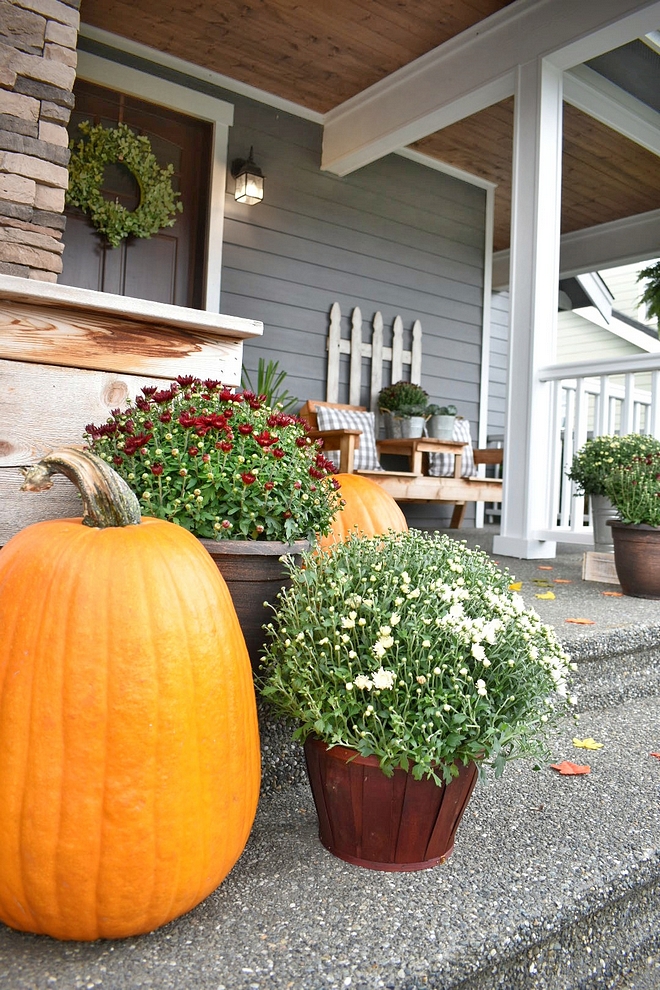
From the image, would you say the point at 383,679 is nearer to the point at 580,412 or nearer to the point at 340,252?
the point at 580,412

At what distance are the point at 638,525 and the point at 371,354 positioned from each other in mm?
2895

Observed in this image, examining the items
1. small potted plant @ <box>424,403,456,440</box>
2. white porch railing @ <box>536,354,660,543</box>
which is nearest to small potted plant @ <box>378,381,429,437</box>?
small potted plant @ <box>424,403,456,440</box>

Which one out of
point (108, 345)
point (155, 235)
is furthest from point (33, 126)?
point (155, 235)

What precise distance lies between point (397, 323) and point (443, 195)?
1.13 m

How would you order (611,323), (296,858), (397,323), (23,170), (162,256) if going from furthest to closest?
(611,323)
(397,323)
(162,256)
(23,170)
(296,858)

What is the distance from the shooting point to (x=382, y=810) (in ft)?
3.31

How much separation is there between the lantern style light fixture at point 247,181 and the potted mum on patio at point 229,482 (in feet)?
11.0

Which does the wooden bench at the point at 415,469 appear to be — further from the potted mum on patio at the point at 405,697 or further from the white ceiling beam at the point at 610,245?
the potted mum on patio at the point at 405,697

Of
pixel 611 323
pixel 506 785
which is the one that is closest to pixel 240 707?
pixel 506 785

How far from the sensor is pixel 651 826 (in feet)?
4.04

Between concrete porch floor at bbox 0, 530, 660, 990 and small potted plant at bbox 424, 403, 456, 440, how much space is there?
360 centimetres

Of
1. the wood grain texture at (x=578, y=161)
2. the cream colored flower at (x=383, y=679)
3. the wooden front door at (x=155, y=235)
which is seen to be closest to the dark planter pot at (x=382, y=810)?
the cream colored flower at (x=383, y=679)

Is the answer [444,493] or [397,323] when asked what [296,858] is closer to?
[444,493]

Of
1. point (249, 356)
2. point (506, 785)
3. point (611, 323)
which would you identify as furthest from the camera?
point (611, 323)
